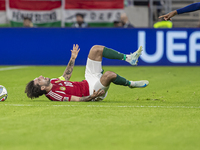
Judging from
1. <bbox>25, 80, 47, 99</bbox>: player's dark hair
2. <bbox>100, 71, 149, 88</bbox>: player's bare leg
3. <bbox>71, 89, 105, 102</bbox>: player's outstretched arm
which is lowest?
<bbox>71, 89, 105, 102</bbox>: player's outstretched arm

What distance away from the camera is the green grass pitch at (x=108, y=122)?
467cm

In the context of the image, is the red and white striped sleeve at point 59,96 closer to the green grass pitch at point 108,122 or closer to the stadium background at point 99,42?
the green grass pitch at point 108,122

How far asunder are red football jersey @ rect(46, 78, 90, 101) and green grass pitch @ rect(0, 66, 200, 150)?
0.14 meters

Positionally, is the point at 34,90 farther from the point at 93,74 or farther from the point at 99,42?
the point at 99,42

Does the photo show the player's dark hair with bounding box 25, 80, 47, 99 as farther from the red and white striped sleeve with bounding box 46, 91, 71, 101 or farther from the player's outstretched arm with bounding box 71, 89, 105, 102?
the player's outstretched arm with bounding box 71, 89, 105, 102

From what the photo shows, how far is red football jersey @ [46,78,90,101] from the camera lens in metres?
7.66

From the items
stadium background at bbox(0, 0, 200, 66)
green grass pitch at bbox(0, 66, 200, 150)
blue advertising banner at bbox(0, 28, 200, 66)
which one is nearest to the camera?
green grass pitch at bbox(0, 66, 200, 150)

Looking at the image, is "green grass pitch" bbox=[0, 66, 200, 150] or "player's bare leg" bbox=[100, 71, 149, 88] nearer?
"green grass pitch" bbox=[0, 66, 200, 150]

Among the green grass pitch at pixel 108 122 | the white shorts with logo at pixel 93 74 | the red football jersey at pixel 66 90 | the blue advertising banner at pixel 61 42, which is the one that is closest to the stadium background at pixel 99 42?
the blue advertising banner at pixel 61 42

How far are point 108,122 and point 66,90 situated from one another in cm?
204

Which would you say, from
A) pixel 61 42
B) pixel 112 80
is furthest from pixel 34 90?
pixel 61 42

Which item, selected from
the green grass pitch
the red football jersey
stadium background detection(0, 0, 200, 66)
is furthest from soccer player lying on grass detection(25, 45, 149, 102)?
stadium background detection(0, 0, 200, 66)

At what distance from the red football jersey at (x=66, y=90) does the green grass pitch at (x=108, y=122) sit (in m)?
0.14

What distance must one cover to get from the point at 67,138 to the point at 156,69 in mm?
10869
